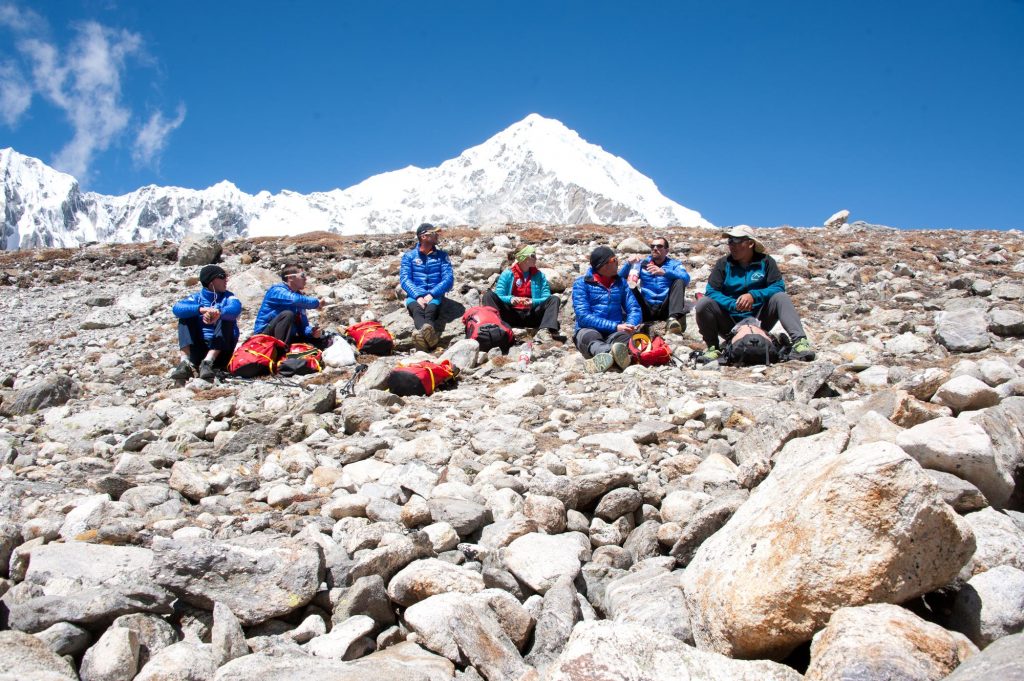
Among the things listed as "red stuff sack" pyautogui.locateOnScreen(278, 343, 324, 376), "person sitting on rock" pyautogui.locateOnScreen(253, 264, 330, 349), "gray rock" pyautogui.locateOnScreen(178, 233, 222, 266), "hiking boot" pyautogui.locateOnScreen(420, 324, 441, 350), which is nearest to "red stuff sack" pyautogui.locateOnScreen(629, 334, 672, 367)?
"hiking boot" pyautogui.locateOnScreen(420, 324, 441, 350)

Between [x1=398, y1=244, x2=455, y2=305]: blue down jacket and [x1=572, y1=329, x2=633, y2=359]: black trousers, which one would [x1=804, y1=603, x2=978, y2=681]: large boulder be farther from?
[x1=398, y1=244, x2=455, y2=305]: blue down jacket

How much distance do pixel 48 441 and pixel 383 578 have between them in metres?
4.54

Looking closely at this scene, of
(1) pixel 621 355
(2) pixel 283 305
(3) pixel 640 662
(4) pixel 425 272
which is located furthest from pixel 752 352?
(2) pixel 283 305

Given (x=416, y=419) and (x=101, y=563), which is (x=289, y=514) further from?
(x=416, y=419)

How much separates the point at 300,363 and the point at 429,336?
79.1 inches

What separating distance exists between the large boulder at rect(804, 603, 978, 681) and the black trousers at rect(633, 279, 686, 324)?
8.02 metres

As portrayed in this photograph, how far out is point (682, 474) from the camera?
4.44 meters

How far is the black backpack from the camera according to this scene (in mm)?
7574

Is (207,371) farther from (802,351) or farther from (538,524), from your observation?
Answer: (802,351)

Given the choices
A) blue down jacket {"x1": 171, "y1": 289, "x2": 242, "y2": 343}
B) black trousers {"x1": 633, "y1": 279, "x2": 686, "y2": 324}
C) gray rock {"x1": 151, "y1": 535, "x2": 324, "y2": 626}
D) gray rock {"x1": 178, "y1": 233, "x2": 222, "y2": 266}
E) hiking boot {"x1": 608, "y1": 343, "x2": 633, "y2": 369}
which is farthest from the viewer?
gray rock {"x1": 178, "y1": 233, "x2": 222, "y2": 266}

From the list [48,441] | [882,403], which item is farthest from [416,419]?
[882,403]

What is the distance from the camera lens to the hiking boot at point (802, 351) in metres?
7.55

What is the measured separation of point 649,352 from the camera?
8055 mm

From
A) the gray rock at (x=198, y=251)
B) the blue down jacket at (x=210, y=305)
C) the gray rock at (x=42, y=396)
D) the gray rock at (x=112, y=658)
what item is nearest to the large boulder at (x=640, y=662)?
the gray rock at (x=112, y=658)
